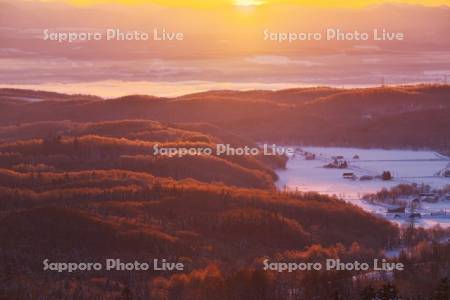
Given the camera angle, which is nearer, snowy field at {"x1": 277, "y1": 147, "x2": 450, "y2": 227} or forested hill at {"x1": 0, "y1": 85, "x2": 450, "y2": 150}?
snowy field at {"x1": 277, "y1": 147, "x2": 450, "y2": 227}

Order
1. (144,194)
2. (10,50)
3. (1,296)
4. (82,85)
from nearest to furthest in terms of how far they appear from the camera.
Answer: (1,296) < (144,194) < (82,85) < (10,50)

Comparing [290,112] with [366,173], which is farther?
[290,112]

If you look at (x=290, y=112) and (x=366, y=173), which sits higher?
(x=290, y=112)

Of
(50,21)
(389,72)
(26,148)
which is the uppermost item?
(50,21)

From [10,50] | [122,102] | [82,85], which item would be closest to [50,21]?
[10,50]

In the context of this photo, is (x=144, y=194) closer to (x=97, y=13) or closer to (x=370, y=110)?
(x=370, y=110)

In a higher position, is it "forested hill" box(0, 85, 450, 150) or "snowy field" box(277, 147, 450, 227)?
"forested hill" box(0, 85, 450, 150)
